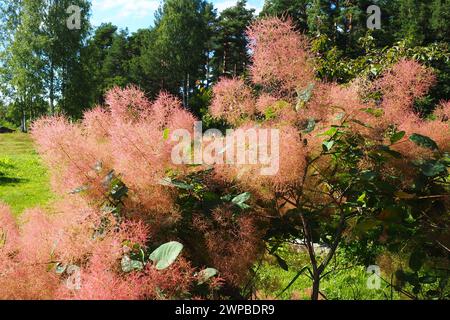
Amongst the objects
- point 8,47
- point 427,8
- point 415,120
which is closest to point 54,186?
point 415,120

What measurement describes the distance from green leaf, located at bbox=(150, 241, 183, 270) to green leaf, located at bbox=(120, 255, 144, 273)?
0.11 ft

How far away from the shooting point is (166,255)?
0.98 meters

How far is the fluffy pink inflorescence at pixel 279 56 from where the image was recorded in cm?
162

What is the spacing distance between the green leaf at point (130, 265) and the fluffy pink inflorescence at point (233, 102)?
0.93 metres

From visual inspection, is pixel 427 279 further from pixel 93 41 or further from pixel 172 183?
pixel 93 41

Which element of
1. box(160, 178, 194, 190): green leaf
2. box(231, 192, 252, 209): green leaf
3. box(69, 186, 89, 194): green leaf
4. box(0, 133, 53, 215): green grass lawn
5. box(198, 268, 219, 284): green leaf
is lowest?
box(0, 133, 53, 215): green grass lawn

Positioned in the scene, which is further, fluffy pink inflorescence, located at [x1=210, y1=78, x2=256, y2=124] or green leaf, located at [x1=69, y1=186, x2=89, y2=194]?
fluffy pink inflorescence, located at [x1=210, y1=78, x2=256, y2=124]

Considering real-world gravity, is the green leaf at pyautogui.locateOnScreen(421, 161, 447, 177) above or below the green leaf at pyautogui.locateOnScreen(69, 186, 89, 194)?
above

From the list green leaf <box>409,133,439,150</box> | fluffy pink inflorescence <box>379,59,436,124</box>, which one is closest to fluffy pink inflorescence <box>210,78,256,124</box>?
fluffy pink inflorescence <box>379,59,436,124</box>

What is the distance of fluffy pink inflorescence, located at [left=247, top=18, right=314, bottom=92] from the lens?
5.31 feet

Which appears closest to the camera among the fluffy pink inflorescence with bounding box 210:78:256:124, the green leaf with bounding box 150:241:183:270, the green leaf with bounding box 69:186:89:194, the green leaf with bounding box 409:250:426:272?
the green leaf with bounding box 150:241:183:270

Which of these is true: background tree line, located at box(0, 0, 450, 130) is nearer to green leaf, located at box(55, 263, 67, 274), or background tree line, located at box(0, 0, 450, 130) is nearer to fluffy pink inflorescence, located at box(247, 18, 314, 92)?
fluffy pink inflorescence, located at box(247, 18, 314, 92)
